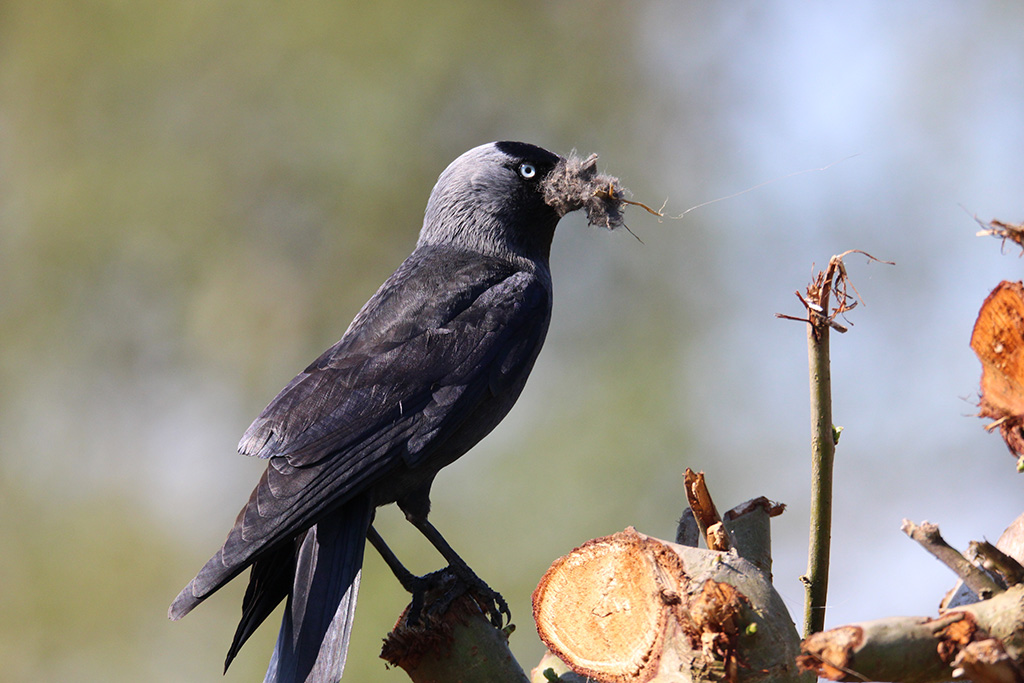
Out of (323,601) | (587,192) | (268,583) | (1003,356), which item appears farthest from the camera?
(587,192)

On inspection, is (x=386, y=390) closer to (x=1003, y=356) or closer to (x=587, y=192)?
(x=587, y=192)

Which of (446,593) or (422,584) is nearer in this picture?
(446,593)

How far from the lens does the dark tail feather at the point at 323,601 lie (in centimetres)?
250

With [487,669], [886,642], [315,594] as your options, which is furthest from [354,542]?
[886,642]

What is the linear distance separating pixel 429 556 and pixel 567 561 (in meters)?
5.00

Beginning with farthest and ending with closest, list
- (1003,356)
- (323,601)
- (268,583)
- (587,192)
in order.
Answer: (587,192), (268,583), (323,601), (1003,356)

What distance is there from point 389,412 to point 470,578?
22.6 inches

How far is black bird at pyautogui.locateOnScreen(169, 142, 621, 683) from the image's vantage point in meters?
2.55

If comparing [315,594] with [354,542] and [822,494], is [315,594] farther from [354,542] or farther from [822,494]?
[822,494]

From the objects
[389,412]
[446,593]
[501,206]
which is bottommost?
[446,593]

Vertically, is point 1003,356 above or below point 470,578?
below

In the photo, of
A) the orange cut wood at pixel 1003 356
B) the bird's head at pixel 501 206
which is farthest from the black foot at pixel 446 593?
the orange cut wood at pixel 1003 356

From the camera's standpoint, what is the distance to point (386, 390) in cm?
289

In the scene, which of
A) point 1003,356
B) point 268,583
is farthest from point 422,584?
point 1003,356
